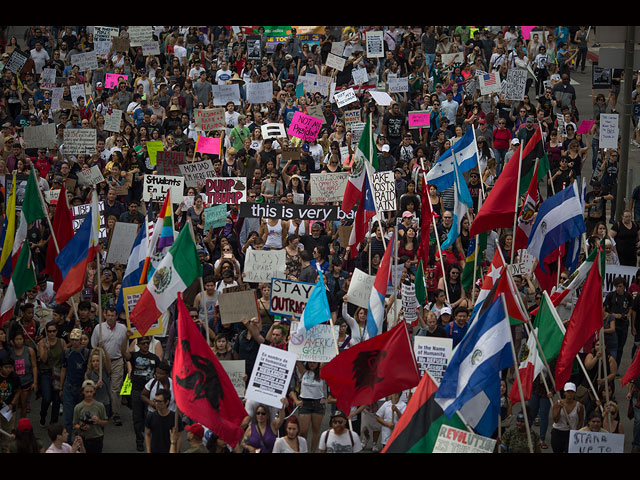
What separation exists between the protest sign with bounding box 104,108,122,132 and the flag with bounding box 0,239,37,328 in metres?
8.48

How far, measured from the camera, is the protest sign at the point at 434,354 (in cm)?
1345

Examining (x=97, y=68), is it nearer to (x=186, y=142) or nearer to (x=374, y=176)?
(x=186, y=142)

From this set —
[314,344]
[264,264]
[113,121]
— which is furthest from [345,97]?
[314,344]

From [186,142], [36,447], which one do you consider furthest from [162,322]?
[186,142]

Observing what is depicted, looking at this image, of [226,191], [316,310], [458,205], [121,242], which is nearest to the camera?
[316,310]

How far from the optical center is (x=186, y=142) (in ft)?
74.7

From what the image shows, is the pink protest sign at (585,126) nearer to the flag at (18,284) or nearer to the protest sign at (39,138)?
the protest sign at (39,138)

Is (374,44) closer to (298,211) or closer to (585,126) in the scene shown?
(585,126)

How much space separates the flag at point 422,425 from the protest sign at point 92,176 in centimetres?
1066

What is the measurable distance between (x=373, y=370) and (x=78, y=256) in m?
4.86

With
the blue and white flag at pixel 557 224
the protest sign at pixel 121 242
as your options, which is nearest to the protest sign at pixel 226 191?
the protest sign at pixel 121 242

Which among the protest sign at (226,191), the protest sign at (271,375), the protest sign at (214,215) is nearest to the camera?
the protest sign at (271,375)

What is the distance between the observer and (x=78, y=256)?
1488cm

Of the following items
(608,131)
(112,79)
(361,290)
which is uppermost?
(112,79)
